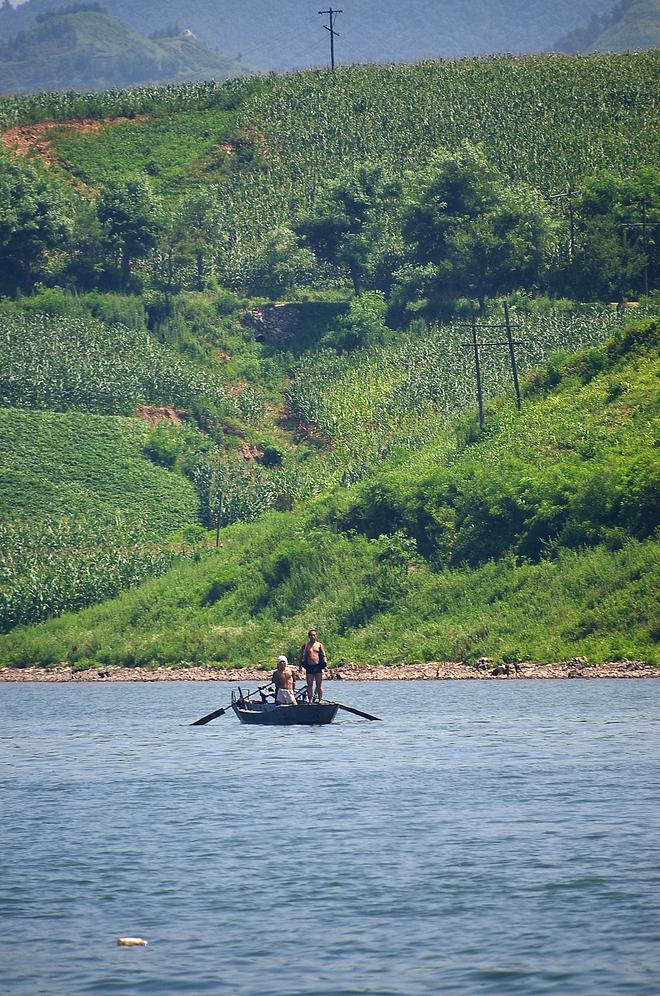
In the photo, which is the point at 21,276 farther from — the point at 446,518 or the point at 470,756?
the point at 470,756

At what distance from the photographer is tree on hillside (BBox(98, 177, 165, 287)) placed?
458 ft

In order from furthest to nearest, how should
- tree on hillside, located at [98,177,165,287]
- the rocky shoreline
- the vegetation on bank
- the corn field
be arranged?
tree on hillside, located at [98,177,165,287] < the corn field < the vegetation on bank < the rocky shoreline

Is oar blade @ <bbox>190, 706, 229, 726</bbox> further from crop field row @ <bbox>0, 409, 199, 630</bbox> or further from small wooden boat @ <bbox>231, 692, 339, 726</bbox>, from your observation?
crop field row @ <bbox>0, 409, 199, 630</bbox>

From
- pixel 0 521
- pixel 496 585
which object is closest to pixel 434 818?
pixel 496 585

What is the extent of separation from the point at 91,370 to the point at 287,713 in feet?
257

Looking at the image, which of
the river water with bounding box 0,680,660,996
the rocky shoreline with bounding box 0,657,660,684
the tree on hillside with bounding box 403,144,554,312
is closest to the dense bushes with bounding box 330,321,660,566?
the rocky shoreline with bounding box 0,657,660,684

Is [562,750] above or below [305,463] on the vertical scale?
below

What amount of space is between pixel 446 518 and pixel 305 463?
35.1m

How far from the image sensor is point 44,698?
75.2 metres

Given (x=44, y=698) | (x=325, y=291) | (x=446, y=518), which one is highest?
(x=325, y=291)

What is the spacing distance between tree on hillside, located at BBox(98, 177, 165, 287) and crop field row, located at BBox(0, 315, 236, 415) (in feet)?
29.7

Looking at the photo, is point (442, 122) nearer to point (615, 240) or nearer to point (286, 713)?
point (615, 240)

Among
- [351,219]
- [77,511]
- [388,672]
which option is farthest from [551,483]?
[351,219]

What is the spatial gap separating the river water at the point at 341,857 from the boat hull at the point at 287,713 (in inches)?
20.5
